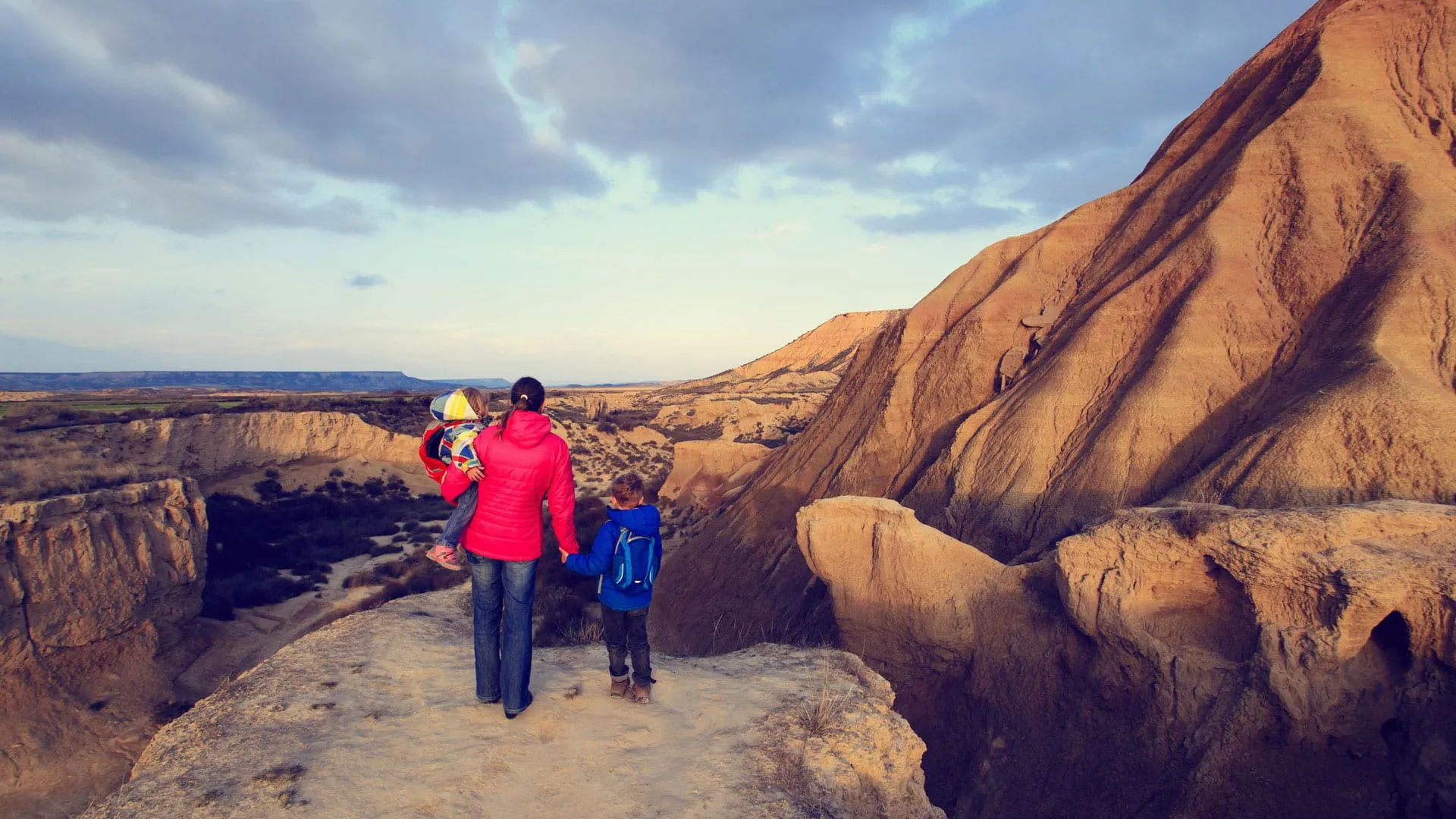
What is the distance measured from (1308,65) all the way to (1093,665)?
11.5 metres

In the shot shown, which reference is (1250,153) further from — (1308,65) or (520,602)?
(520,602)

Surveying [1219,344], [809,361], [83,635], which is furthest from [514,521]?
[809,361]

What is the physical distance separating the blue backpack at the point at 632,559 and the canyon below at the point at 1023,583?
1015 millimetres

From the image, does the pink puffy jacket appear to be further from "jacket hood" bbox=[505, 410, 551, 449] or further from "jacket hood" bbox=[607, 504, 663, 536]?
"jacket hood" bbox=[607, 504, 663, 536]

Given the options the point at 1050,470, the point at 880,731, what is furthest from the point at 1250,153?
the point at 880,731

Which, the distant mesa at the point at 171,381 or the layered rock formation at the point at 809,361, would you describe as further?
the distant mesa at the point at 171,381

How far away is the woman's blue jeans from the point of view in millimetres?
4363

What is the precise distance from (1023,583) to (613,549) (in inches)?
219

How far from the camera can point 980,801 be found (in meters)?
7.01

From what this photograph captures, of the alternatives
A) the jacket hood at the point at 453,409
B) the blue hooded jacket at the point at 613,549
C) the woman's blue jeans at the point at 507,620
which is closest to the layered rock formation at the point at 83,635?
the woman's blue jeans at the point at 507,620

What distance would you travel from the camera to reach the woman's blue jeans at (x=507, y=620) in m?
4.36

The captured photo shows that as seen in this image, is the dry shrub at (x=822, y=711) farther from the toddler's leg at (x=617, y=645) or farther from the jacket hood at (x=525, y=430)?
the jacket hood at (x=525, y=430)

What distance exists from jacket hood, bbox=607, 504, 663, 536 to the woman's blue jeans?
62cm

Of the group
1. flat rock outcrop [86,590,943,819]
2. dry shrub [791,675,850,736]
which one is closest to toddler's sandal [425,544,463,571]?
flat rock outcrop [86,590,943,819]
